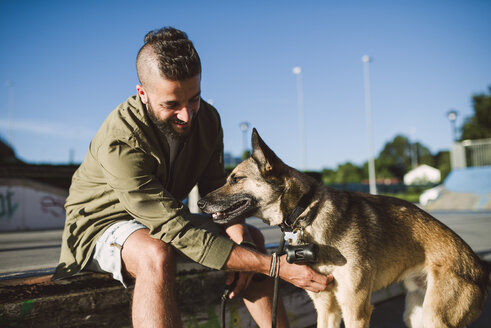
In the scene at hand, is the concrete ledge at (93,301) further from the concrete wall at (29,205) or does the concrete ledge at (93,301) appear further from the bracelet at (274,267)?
the concrete wall at (29,205)

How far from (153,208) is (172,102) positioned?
31.2 inches

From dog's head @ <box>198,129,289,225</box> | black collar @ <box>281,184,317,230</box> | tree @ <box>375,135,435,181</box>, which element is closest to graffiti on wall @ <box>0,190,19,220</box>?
dog's head @ <box>198,129,289,225</box>

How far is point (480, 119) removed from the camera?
42.4m

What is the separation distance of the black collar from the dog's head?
0.39ft

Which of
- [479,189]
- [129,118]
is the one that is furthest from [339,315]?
[479,189]

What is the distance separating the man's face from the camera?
2484 millimetres

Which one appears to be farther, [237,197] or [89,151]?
[237,197]

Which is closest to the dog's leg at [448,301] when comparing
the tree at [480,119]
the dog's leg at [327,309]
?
the dog's leg at [327,309]

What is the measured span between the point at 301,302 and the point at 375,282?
1038 millimetres

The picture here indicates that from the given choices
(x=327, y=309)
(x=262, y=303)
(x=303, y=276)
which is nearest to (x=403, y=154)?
(x=327, y=309)

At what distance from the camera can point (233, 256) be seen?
7.34 feet

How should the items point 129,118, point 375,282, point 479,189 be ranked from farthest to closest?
point 479,189 → point 375,282 → point 129,118

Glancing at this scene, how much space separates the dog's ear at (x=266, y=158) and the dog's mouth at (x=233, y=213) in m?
0.32

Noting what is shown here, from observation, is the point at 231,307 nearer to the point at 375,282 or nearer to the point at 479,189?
the point at 375,282
